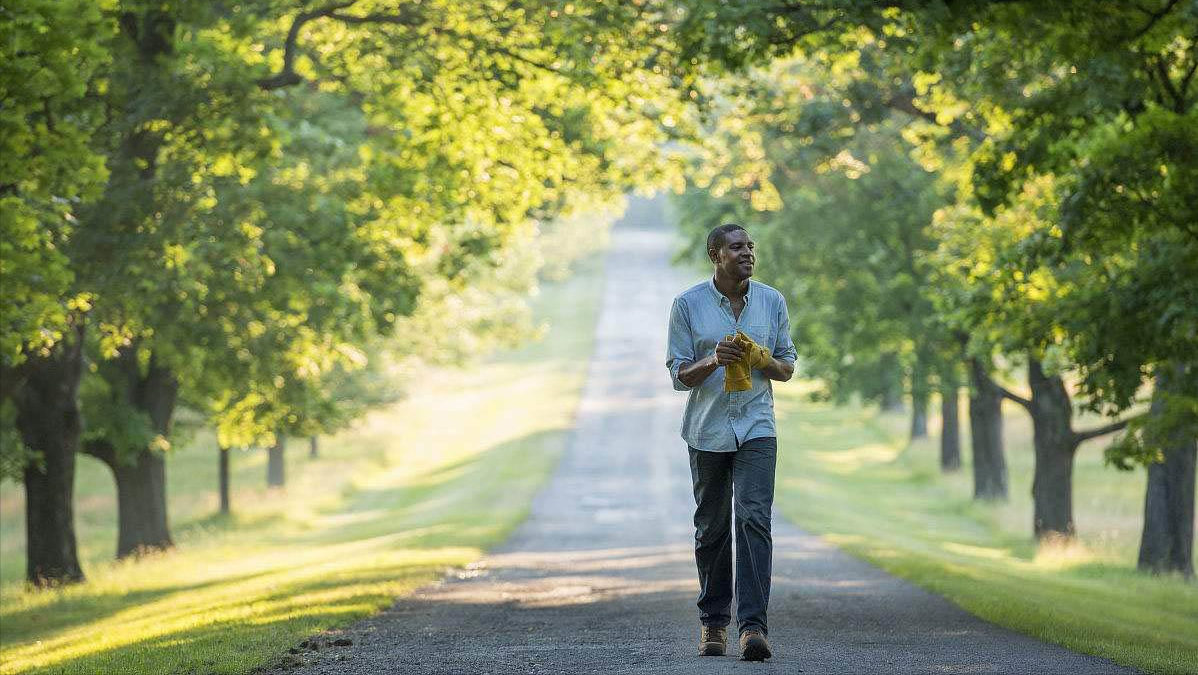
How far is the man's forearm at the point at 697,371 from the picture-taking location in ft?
24.8

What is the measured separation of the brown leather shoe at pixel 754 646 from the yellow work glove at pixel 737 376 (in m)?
1.31

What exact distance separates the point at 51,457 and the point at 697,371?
14998 mm

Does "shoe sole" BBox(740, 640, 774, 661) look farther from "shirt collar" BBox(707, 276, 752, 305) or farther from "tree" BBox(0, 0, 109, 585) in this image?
"tree" BBox(0, 0, 109, 585)

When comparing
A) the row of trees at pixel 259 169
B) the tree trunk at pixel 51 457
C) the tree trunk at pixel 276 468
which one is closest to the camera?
the row of trees at pixel 259 169

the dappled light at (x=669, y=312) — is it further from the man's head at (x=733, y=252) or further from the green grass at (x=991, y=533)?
the green grass at (x=991, y=533)

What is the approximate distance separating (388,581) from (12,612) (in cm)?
575

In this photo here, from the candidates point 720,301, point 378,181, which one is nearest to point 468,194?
point 378,181

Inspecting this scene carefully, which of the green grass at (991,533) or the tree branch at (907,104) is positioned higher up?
the tree branch at (907,104)

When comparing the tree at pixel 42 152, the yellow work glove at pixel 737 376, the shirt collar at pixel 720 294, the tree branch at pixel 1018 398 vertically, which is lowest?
the tree branch at pixel 1018 398

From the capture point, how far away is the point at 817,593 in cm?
1288

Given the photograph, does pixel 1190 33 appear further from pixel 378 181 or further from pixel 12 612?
pixel 12 612

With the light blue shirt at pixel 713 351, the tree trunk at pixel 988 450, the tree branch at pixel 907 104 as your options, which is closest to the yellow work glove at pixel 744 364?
the light blue shirt at pixel 713 351

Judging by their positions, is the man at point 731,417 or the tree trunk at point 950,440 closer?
the man at point 731,417

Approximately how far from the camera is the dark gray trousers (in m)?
7.69
